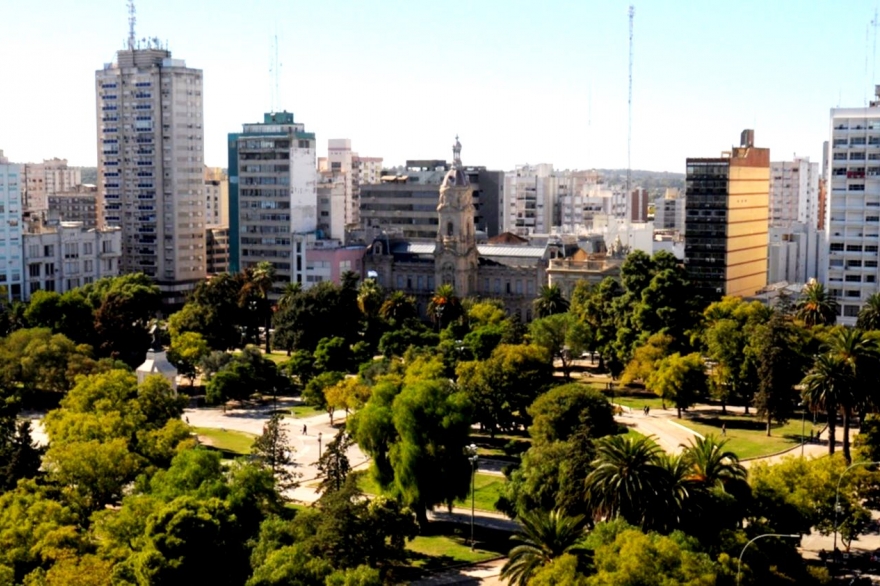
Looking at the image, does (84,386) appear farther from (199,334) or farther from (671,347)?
(671,347)

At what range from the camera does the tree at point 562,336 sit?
11481 cm

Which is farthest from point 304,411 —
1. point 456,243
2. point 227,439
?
point 456,243

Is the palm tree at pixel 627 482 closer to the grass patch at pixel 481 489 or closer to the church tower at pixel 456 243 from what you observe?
the grass patch at pixel 481 489

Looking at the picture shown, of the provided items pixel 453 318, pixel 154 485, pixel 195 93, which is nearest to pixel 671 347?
pixel 453 318

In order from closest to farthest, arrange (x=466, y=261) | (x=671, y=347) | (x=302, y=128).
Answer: (x=671, y=347) → (x=466, y=261) → (x=302, y=128)

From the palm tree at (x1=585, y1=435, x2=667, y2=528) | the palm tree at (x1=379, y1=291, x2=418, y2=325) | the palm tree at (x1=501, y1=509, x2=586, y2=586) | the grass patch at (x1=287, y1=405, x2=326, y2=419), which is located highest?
the palm tree at (x1=379, y1=291, x2=418, y2=325)

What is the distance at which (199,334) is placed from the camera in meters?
118

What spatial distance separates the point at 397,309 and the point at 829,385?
201ft

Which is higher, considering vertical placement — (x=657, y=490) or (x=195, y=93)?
(x=195, y=93)

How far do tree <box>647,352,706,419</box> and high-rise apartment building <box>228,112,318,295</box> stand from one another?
78849 mm

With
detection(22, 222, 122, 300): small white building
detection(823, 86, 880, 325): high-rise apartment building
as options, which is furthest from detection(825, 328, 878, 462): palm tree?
detection(22, 222, 122, 300): small white building

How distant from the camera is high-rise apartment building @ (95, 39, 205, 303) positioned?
175m

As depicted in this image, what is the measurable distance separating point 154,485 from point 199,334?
5792cm

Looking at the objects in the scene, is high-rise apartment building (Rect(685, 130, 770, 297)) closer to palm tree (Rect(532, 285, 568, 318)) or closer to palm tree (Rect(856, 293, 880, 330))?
palm tree (Rect(532, 285, 568, 318))
